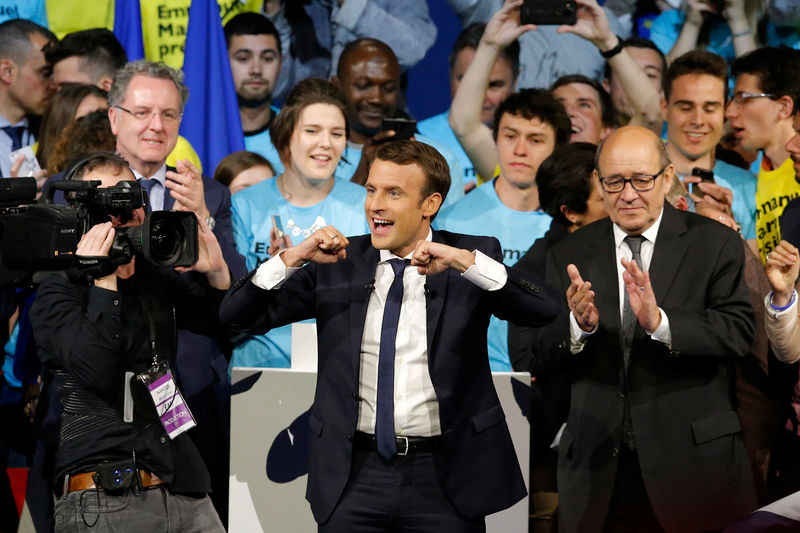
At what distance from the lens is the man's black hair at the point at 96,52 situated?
19.1 ft

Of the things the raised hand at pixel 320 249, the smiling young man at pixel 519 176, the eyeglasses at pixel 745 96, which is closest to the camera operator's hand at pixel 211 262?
the raised hand at pixel 320 249

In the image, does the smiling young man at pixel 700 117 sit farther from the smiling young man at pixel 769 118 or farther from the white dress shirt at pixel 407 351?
the white dress shirt at pixel 407 351

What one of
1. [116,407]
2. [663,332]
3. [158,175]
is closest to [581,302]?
[663,332]

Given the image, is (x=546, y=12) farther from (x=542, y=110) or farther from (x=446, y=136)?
(x=446, y=136)

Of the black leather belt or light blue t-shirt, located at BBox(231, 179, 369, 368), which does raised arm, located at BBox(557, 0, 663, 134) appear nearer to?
light blue t-shirt, located at BBox(231, 179, 369, 368)

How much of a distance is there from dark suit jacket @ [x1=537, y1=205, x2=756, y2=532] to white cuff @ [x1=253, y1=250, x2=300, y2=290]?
1066 mm

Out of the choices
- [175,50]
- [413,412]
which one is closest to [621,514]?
[413,412]

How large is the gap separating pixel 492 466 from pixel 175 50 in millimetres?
3994

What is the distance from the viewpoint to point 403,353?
3047mm

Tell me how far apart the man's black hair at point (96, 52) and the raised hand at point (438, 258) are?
11.6 feet

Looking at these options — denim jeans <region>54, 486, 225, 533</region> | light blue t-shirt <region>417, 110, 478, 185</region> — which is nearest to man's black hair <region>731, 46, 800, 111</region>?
light blue t-shirt <region>417, 110, 478, 185</region>

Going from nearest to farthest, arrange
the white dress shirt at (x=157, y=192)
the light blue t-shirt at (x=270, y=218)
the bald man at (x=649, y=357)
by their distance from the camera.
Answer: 1. the bald man at (x=649, y=357)
2. the white dress shirt at (x=157, y=192)
3. the light blue t-shirt at (x=270, y=218)

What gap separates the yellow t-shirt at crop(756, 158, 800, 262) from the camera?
508 centimetres

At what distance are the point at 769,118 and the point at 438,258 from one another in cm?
303
